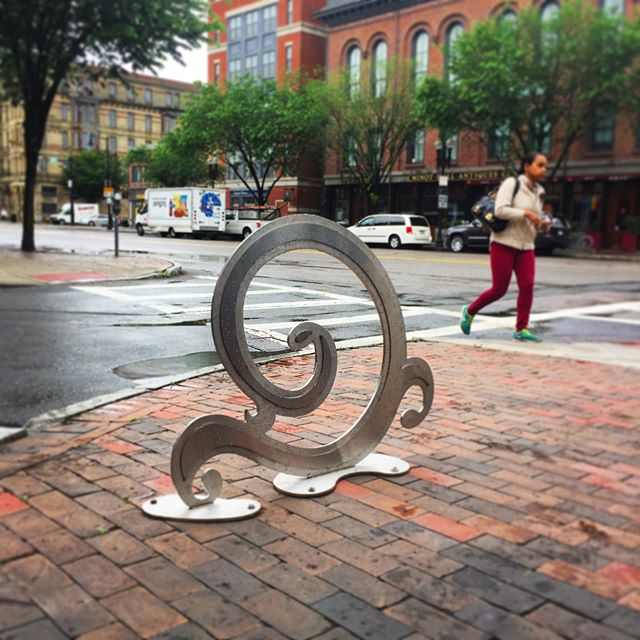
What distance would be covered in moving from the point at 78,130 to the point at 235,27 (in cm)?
4165

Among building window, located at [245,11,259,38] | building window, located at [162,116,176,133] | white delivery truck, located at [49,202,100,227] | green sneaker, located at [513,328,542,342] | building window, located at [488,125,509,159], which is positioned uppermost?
building window, located at [245,11,259,38]

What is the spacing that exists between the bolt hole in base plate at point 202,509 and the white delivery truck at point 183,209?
22.7 meters

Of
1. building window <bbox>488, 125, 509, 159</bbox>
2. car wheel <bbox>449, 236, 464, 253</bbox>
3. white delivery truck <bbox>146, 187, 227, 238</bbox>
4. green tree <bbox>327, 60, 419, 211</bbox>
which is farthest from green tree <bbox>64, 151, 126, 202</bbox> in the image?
car wheel <bbox>449, 236, 464, 253</bbox>

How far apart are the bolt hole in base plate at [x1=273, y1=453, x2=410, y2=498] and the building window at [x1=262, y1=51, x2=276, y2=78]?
57.2 meters

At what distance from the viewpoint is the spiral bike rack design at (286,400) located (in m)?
3.04

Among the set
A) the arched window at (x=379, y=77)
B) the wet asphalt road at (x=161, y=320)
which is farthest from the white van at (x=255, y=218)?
the arched window at (x=379, y=77)

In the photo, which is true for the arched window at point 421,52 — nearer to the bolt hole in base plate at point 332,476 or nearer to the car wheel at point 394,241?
the car wheel at point 394,241

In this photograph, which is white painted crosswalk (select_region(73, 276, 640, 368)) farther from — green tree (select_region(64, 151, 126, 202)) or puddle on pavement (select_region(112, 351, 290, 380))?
green tree (select_region(64, 151, 126, 202))

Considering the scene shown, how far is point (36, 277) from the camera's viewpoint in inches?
556

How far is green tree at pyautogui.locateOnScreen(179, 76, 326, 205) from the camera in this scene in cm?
4375

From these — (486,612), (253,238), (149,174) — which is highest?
(149,174)

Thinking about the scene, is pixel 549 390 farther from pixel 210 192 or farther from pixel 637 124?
pixel 637 124

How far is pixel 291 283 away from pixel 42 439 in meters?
10.4

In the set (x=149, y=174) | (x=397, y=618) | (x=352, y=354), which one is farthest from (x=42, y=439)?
(x=149, y=174)
